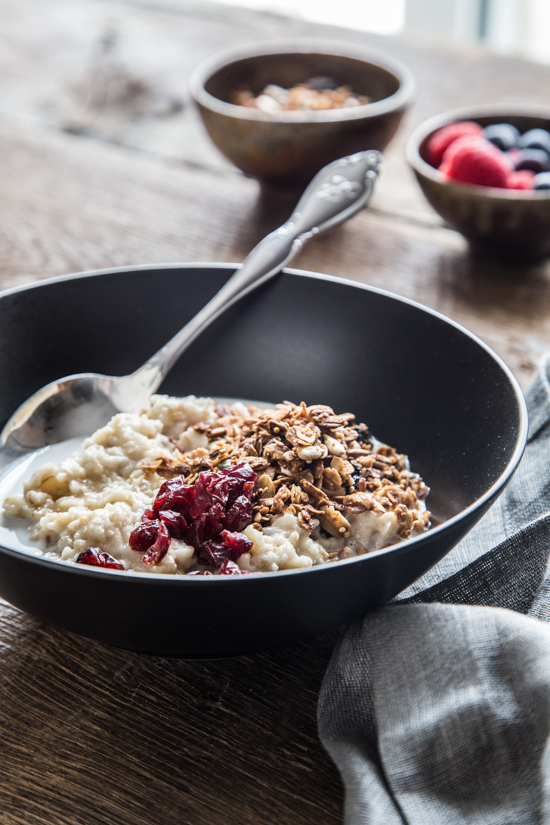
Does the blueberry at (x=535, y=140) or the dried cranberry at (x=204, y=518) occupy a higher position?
the blueberry at (x=535, y=140)

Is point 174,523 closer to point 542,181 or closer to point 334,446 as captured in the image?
point 334,446

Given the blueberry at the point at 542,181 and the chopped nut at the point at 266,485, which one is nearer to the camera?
the chopped nut at the point at 266,485

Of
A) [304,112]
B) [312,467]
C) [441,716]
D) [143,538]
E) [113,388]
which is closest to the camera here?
[441,716]

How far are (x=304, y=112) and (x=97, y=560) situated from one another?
1258 millimetres

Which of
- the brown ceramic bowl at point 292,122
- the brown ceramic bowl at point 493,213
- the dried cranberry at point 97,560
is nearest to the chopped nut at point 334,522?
the dried cranberry at point 97,560

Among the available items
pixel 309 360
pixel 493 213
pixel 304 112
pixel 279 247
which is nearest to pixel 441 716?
pixel 309 360

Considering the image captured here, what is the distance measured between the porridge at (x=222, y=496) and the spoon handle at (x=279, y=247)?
7 centimetres

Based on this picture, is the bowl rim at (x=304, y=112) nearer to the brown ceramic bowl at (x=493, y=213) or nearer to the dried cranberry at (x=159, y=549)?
the brown ceramic bowl at (x=493, y=213)

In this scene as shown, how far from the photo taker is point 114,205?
170cm

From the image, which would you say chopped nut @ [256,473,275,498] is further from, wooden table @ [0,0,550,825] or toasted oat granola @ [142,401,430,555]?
wooden table @ [0,0,550,825]

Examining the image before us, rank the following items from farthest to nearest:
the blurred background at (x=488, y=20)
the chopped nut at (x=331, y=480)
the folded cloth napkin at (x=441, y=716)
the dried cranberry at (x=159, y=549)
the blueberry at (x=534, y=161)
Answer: the blurred background at (x=488, y=20)
the blueberry at (x=534, y=161)
the chopped nut at (x=331, y=480)
the dried cranberry at (x=159, y=549)
the folded cloth napkin at (x=441, y=716)

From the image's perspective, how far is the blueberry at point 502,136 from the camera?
157cm

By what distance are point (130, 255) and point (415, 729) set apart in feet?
3.66

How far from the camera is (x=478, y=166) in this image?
1.45 metres
